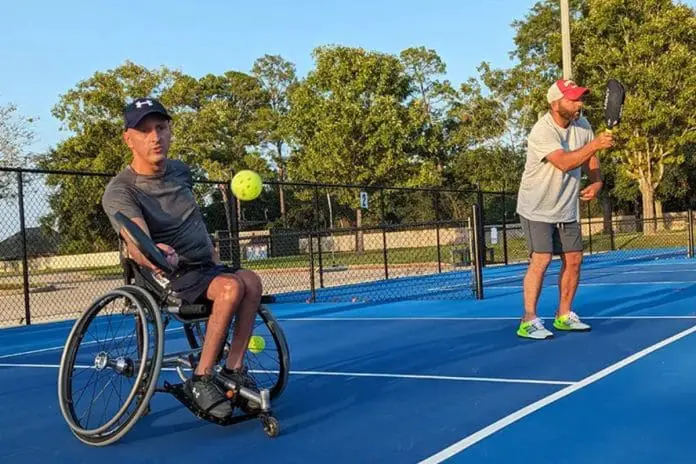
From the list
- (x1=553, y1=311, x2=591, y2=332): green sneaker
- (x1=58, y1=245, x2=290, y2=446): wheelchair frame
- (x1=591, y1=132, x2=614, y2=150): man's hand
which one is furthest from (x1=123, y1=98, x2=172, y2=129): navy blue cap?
(x1=553, y1=311, x2=591, y2=332): green sneaker

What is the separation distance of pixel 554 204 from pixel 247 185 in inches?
93.4

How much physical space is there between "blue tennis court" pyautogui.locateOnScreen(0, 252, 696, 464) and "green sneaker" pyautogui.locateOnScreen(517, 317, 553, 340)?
3.5 inches

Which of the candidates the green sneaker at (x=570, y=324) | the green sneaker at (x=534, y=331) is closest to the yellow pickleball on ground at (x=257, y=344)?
the green sneaker at (x=534, y=331)

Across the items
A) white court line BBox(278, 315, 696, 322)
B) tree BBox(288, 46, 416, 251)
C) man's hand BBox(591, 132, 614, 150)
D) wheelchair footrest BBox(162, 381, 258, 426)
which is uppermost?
tree BBox(288, 46, 416, 251)

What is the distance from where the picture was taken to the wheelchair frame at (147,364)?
9.91ft

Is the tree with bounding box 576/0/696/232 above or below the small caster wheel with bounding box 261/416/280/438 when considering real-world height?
above

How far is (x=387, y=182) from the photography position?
3759 centimetres

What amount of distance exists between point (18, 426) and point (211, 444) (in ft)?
3.97

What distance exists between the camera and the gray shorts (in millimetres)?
5598

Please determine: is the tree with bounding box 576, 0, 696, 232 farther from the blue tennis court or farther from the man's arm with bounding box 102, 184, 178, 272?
the man's arm with bounding box 102, 184, 178, 272

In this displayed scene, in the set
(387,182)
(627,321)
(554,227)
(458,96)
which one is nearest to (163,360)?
(554,227)

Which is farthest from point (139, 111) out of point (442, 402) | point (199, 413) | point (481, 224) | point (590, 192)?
point (481, 224)

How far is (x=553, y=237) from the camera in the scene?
224 inches

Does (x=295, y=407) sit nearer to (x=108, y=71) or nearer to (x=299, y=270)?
(x=299, y=270)
